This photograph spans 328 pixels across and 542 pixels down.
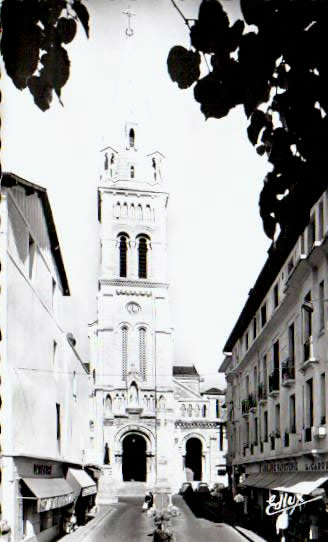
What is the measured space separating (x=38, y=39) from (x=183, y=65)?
2.45ft

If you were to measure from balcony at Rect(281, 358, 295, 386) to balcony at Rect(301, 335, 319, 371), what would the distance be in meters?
2.58

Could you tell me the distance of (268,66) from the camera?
429 cm

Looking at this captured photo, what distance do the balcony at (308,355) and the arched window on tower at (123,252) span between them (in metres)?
61.7

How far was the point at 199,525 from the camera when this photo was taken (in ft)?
130

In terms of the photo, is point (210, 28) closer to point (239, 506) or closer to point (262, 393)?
point (262, 393)

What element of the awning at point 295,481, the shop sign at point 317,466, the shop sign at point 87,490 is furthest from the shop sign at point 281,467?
the shop sign at point 87,490

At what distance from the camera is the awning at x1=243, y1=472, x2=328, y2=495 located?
2389 cm

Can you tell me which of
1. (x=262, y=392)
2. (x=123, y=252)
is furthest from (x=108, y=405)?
(x=262, y=392)

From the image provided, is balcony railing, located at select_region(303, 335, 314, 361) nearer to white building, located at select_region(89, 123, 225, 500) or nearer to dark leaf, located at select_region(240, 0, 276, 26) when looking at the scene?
dark leaf, located at select_region(240, 0, 276, 26)

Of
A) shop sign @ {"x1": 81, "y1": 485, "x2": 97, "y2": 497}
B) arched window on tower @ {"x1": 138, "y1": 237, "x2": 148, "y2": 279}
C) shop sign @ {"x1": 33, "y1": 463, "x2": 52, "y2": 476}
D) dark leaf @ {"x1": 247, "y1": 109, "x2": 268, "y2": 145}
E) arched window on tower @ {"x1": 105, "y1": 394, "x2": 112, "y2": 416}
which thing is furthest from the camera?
arched window on tower @ {"x1": 138, "y1": 237, "x2": 148, "y2": 279}

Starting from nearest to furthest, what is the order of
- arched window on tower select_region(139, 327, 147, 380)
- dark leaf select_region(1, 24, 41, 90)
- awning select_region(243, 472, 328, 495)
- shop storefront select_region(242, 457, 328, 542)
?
dark leaf select_region(1, 24, 41, 90), awning select_region(243, 472, 328, 495), shop storefront select_region(242, 457, 328, 542), arched window on tower select_region(139, 327, 147, 380)

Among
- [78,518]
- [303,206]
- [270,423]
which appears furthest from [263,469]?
[303,206]

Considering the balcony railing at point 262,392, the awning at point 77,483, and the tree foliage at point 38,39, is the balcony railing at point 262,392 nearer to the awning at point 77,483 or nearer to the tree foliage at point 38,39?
the awning at point 77,483

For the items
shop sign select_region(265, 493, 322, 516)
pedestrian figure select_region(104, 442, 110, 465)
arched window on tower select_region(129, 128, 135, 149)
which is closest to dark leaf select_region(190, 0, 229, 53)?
shop sign select_region(265, 493, 322, 516)
